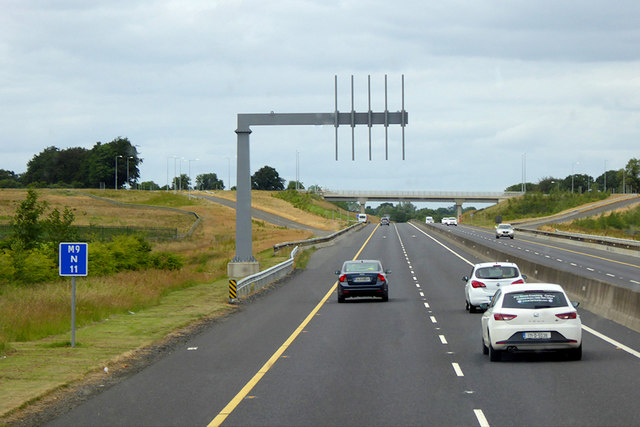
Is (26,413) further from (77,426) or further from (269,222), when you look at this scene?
(269,222)

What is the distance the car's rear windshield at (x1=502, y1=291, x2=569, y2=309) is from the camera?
1611 centimetres

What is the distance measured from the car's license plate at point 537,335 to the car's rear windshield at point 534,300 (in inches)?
20.1

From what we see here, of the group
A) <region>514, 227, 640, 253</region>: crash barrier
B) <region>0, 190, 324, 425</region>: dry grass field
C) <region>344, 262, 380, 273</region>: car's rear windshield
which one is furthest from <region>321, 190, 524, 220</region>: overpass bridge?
<region>344, 262, 380, 273</region>: car's rear windshield

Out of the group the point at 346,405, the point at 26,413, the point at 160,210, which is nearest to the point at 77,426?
the point at 26,413

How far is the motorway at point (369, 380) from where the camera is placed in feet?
36.9

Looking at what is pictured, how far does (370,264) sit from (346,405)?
20871mm

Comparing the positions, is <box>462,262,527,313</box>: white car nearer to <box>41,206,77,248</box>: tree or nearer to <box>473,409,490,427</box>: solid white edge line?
<box>473,409,490,427</box>: solid white edge line

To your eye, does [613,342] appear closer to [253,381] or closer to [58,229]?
[253,381]

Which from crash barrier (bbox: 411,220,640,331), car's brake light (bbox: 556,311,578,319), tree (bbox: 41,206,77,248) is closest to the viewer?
car's brake light (bbox: 556,311,578,319)

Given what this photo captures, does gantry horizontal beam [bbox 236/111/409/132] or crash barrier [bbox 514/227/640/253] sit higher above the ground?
gantry horizontal beam [bbox 236/111/409/132]

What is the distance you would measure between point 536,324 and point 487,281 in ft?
36.4

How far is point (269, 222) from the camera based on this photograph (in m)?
131

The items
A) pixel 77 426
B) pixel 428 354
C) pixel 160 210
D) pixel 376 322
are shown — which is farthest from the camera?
pixel 160 210

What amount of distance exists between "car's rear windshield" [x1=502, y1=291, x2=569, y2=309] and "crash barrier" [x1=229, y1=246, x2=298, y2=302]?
16.0m
